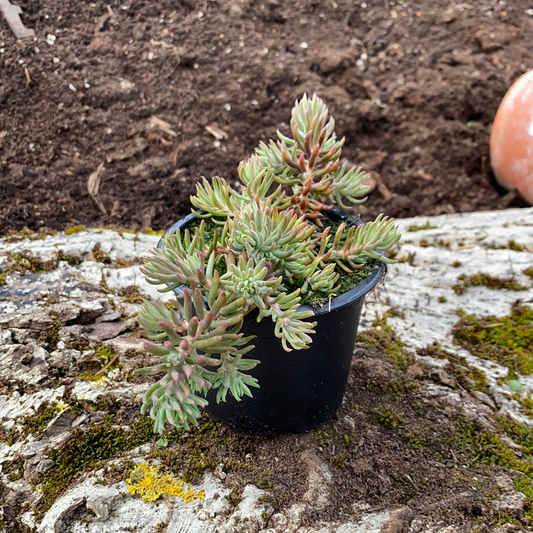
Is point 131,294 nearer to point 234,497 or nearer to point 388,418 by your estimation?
point 234,497

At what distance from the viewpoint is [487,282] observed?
2785 millimetres

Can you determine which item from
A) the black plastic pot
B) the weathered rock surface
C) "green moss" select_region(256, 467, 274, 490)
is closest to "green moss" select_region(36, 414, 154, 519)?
the weathered rock surface

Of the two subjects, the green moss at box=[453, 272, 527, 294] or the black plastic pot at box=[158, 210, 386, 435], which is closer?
the black plastic pot at box=[158, 210, 386, 435]

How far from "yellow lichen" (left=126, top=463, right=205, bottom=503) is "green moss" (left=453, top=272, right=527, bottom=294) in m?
1.81

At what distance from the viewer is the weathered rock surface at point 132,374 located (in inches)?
61.7

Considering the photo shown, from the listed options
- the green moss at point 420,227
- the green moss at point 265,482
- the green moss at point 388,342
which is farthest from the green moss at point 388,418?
the green moss at point 420,227

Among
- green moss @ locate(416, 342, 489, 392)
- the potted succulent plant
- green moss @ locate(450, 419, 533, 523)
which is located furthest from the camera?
green moss @ locate(416, 342, 489, 392)

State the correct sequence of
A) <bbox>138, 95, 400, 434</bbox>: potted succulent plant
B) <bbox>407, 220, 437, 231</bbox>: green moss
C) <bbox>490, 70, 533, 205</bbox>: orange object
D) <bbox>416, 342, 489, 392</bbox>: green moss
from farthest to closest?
<bbox>490, 70, 533, 205</bbox>: orange object
<bbox>407, 220, 437, 231</bbox>: green moss
<bbox>416, 342, 489, 392</bbox>: green moss
<bbox>138, 95, 400, 434</bbox>: potted succulent plant

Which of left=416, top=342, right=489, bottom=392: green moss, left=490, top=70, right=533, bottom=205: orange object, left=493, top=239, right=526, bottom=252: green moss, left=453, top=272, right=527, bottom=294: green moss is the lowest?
left=416, top=342, right=489, bottom=392: green moss

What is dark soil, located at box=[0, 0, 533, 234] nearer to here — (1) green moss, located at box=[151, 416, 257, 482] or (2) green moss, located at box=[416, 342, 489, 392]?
(2) green moss, located at box=[416, 342, 489, 392]

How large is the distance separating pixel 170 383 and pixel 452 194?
3.36 m

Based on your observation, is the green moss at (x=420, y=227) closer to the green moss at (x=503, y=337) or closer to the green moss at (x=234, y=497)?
the green moss at (x=503, y=337)

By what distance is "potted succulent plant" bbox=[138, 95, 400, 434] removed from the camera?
136 cm

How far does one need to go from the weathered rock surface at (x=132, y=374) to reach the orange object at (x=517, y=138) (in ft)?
2.64
